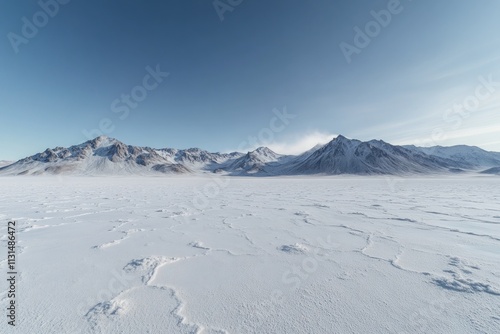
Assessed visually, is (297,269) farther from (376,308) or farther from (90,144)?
(90,144)

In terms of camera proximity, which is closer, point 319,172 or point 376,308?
point 376,308

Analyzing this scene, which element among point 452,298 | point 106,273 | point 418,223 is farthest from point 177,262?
point 418,223

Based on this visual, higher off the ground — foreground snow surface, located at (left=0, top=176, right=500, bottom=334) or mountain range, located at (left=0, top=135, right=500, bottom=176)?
mountain range, located at (left=0, top=135, right=500, bottom=176)

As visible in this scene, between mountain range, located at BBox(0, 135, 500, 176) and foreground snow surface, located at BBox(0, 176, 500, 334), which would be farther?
mountain range, located at BBox(0, 135, 500, 176)

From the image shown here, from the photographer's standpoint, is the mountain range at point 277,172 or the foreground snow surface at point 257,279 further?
the mountain range at point 277,172

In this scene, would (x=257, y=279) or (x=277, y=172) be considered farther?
(x=277, y=172)

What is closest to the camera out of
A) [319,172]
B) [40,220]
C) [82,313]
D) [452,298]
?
[82,313]

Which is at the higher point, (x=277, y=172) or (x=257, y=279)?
(x=277, y=172)

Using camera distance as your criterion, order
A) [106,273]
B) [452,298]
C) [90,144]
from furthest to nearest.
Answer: [90,144] → [106,273] → [452,298]

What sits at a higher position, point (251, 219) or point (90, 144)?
point (90, 144)

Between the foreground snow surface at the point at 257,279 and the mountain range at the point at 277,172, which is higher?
the mountain range at the point at 277,172

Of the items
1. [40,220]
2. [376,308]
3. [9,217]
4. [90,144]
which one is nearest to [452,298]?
[376,308]
